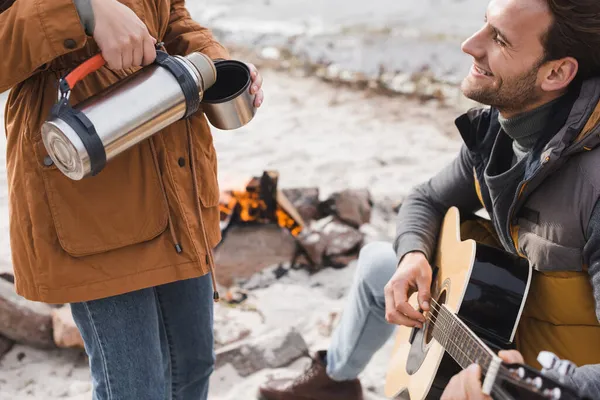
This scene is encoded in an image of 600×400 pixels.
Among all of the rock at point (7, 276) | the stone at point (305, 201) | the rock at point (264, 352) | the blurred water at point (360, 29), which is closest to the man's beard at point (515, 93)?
the rock at point (264, 352)

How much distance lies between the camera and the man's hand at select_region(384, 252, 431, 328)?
7.52 ft

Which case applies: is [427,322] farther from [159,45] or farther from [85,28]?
[85,28]

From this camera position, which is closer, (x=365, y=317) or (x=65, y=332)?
(x=365, y=317)

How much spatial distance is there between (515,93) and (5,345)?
7.88 feet

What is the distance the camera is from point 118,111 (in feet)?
5.37

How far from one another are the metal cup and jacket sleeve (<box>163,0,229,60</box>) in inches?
2.0

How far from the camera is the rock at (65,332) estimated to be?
2.98 meters

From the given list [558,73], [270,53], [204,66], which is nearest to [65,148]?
[204,66]

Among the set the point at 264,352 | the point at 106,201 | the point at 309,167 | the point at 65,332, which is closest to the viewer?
the point at 106,201

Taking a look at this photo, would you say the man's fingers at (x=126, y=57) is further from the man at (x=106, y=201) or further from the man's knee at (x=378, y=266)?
the man's knee at (x=378, y=266)

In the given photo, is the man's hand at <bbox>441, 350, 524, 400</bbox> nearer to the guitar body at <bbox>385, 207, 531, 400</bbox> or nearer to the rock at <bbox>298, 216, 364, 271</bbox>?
the guitar body at <bbox>385, 207, 531, 400</bbox>

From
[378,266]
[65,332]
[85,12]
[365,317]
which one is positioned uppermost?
[85,12]

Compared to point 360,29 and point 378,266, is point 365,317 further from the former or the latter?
point 360,29

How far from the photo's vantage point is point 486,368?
5.32 feet
